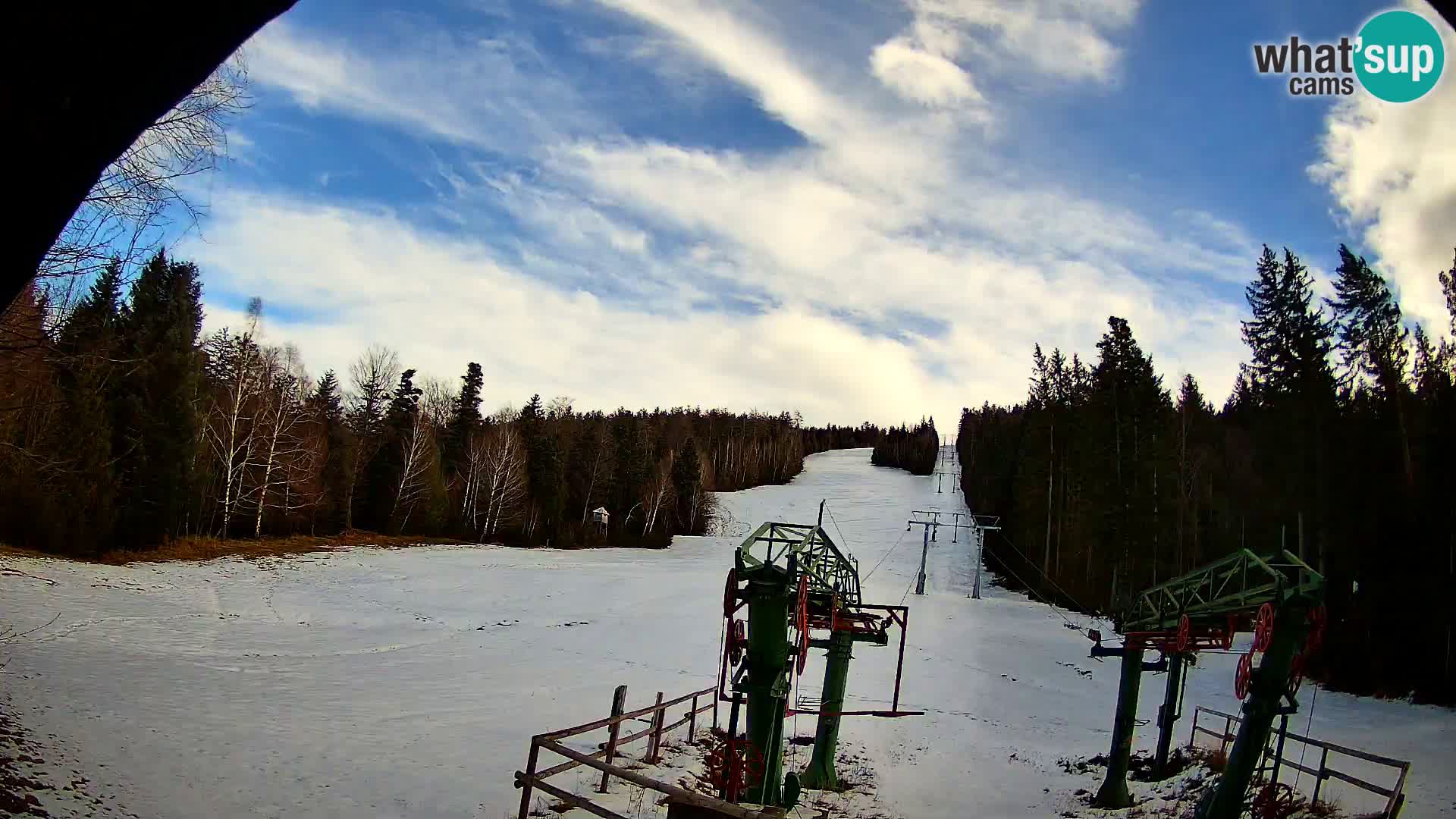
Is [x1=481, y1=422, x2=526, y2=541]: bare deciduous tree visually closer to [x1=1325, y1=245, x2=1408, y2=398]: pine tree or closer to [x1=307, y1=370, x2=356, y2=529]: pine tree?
[x1=307, y1=370, x2=356, y2=529]: pine tree

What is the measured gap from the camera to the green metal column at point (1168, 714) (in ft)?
50.1

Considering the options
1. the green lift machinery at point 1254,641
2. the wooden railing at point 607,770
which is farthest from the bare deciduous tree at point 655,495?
the green lift machinery at point 1254,641

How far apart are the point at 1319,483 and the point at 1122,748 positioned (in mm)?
17163

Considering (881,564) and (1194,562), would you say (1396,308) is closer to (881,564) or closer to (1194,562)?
(1194,562)

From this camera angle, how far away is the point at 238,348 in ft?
134

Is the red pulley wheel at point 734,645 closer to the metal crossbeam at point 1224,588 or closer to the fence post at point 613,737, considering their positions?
the fence post at point 613,737

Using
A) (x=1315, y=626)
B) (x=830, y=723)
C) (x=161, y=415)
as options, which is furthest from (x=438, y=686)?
(x=161, y=415)

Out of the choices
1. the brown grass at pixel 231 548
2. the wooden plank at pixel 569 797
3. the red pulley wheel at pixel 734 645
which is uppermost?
the red pulley wheel at pixel 734 645

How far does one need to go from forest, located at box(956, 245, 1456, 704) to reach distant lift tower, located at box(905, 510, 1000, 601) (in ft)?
13.2

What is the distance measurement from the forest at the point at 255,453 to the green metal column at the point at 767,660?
333 inches

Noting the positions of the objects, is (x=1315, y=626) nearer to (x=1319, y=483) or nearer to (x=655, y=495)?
(x=1319, y=483)

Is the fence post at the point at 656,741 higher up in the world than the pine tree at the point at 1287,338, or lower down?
lower down

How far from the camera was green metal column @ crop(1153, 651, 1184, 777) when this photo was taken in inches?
602

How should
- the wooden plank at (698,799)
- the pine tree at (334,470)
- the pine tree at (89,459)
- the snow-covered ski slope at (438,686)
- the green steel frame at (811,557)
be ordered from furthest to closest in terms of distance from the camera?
the pine tree at (334,470)
the pine tree at (89,459)
the snow-covered ski slope at (438,686)
the green steel frame at (811,557)
the wooden plank at (698,799)
